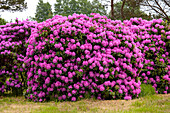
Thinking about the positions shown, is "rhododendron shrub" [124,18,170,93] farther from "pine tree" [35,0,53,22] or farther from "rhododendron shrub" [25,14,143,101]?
"pine tree" [35,0,53,22]

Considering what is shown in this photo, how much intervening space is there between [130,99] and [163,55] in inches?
106

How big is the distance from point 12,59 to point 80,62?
3.31m

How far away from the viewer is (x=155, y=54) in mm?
7949

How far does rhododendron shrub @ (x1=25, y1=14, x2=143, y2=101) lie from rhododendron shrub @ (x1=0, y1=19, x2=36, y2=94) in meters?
1.19

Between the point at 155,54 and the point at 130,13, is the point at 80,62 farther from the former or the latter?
the point at 130,13

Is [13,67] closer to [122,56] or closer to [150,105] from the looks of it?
[122,56]

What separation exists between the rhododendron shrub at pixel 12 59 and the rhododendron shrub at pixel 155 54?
15.1ft

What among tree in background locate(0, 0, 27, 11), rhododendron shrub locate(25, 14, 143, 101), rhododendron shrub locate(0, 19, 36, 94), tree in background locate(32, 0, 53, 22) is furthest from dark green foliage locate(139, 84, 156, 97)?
tree in background locate(32, 0, 53, 22)

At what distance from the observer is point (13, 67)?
791 centimetres

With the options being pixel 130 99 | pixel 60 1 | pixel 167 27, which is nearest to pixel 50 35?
pixel 130 99

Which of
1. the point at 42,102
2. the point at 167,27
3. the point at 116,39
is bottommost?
the point at 42,102

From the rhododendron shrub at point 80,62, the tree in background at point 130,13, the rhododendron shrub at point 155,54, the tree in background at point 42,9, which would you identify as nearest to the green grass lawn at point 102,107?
the rhododendron shrub at point 80,62

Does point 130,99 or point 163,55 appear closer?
point 130,99

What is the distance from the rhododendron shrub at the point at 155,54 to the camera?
778cm
